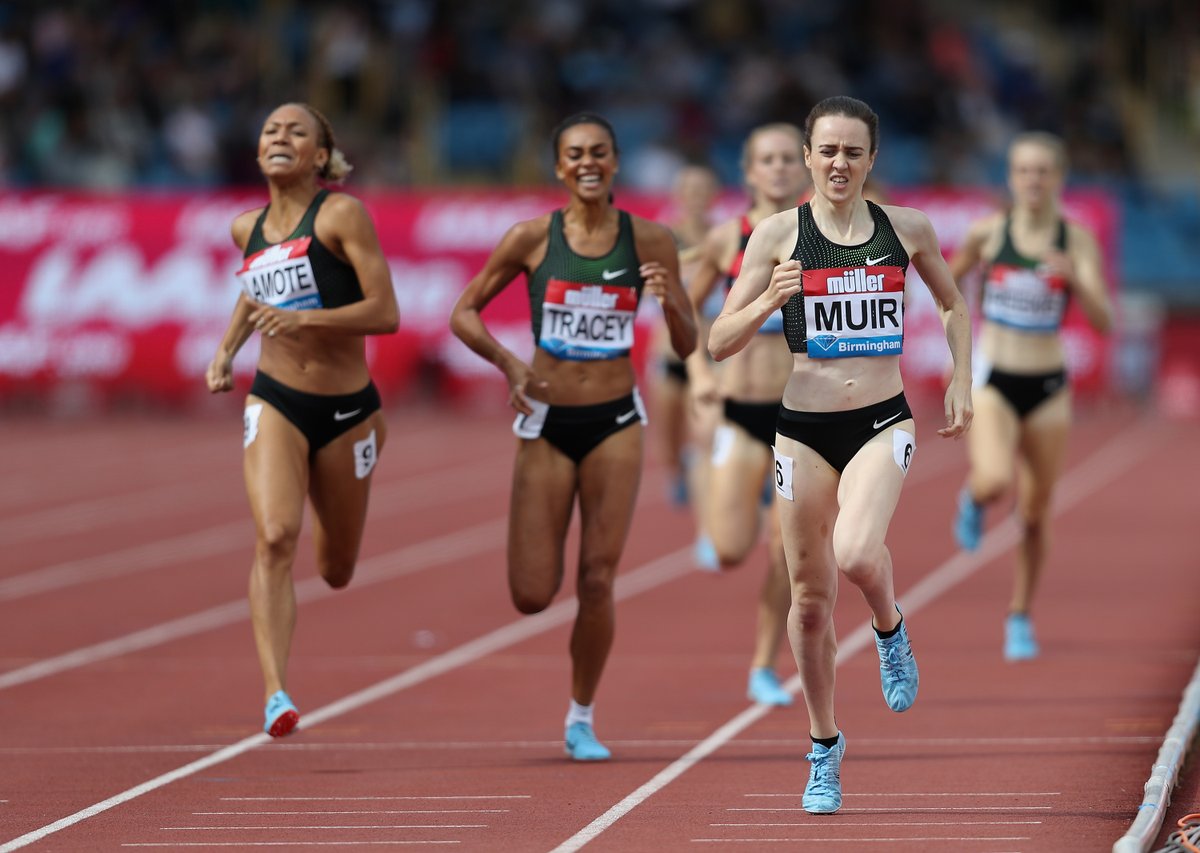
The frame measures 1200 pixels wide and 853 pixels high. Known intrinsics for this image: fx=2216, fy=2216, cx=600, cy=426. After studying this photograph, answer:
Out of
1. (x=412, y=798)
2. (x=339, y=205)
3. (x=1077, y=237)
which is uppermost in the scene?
(x=1077, y=237)

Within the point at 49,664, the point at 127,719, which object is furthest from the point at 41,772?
the point at 49,664

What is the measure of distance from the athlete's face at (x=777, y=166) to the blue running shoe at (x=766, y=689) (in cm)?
196

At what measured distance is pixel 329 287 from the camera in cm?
804

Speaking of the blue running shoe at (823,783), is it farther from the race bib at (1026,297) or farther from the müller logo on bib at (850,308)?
the race bib at (1026,297)

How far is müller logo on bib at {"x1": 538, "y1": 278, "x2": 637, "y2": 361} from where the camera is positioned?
312 inches

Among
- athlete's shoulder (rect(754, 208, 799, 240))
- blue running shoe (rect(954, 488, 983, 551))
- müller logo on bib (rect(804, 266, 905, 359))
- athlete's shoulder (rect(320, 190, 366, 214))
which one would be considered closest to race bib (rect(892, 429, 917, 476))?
müller logo on bib (rect(804, 266, 905, 359))

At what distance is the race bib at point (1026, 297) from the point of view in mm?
10406

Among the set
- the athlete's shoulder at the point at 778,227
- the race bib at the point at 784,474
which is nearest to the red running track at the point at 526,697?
the race bib at the point at 784,474

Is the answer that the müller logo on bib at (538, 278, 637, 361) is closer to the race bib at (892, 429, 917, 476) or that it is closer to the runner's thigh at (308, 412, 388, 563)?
the runner's thigh at (308, 412, 388, 563)

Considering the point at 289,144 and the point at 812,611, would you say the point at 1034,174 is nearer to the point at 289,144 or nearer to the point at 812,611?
the point at 289,144

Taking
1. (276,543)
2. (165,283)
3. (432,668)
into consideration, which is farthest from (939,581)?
(165,283)

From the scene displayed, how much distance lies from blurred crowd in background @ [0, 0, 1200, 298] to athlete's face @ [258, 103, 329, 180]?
1728 cm

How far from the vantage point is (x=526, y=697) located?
9398 millimetres

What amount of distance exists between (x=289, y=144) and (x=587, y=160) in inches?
43.0
